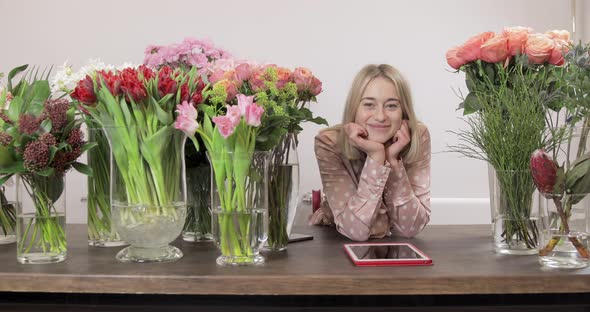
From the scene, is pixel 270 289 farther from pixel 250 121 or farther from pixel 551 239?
pixel 551 239

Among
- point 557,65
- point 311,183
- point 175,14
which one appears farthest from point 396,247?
point 175,14

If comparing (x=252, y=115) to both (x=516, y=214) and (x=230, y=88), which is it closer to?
(x=230, y=88)

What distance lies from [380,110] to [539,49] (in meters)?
0.49

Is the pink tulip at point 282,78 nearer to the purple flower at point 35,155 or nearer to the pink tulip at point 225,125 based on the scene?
the pink tulip at point 225,125

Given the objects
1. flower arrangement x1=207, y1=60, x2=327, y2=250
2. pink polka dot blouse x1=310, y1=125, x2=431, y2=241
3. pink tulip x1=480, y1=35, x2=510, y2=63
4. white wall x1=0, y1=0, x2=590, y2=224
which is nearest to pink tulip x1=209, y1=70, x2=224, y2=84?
flower arrangement x1=207, y1=60, x2=327, y2=250

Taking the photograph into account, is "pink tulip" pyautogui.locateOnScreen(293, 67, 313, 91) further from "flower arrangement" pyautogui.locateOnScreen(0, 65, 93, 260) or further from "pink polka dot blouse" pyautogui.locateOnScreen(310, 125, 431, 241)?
"flower arrangement" pyautogui.locateOnScreen(0, 65, 93, 260)

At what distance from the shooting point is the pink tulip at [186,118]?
1.19 m

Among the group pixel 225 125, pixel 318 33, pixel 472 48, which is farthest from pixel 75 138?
pixel 318 33

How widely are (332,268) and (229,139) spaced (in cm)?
30

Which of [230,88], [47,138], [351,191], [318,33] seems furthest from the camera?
[318,33]

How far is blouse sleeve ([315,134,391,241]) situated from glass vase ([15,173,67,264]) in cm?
68

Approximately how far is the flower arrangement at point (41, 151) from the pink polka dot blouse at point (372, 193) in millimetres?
676

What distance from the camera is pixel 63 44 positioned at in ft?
11.0

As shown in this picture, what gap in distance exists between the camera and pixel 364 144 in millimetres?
1690
